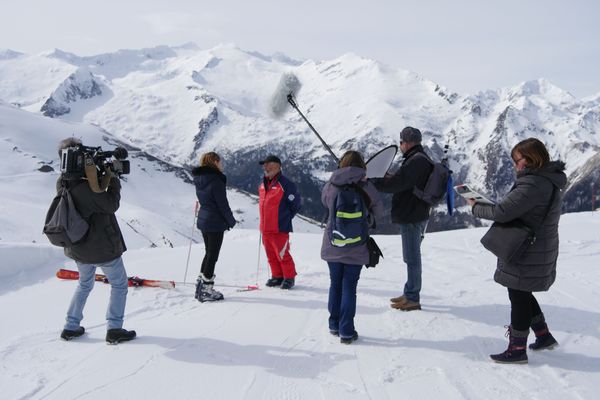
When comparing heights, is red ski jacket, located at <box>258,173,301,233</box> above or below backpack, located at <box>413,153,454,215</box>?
below

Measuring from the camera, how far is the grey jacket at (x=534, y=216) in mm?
5625

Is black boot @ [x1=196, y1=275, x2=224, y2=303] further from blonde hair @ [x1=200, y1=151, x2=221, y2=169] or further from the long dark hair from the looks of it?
the long dark hair

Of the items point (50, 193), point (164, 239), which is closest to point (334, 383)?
point (164, 239)

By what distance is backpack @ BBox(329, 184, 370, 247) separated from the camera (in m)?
6.62

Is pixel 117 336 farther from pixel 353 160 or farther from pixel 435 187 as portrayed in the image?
pixel 435 187

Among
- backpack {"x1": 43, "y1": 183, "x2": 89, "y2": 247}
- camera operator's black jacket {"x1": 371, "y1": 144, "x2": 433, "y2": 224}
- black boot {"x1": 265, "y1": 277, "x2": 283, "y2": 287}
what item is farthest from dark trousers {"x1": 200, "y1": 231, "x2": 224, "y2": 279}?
camera operator's black jacket {"x1": 371, "y1": 144, "x2": 433, "y2": 224}

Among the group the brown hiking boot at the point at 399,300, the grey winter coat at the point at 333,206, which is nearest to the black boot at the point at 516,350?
the grey winter coat at the point at 333,206

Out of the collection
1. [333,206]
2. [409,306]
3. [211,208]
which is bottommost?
[409,306]

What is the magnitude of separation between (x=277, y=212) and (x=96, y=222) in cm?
417

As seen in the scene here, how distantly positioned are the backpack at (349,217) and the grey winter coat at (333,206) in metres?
0.07

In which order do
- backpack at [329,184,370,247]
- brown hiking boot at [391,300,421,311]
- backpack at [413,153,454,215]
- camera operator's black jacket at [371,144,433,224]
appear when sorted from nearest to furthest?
backpack at [329,184,370,247] → camera operator's black jacket at [371,144,433,224] → backpack at [413,153,454,215] → brown hiking boot at [391,300,421,311]

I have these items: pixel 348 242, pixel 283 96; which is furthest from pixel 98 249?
pixel 283 96

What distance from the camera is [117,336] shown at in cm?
676

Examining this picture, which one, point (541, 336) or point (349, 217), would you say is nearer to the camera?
point (541, 336)
